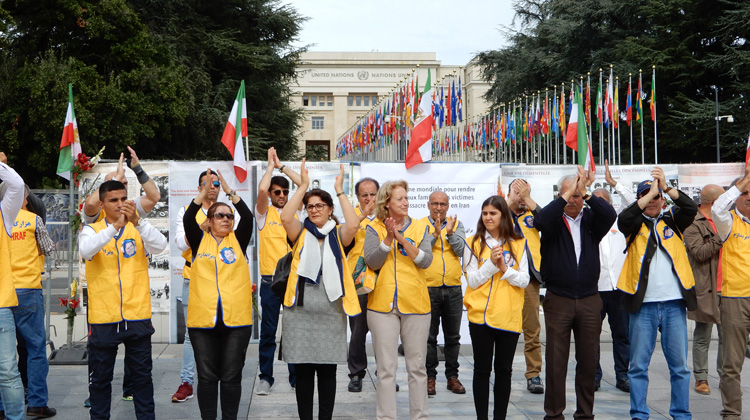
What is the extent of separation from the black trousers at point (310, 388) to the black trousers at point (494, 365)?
1.18 metres

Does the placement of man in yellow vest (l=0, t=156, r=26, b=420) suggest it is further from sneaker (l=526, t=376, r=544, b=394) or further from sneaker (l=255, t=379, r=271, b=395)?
sneaker (l=526, t=376, r=544, b=394)

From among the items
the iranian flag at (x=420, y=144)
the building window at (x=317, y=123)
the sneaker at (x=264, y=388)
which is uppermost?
the building window at (x=317, y=123)

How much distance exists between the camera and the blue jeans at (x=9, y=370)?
515cm

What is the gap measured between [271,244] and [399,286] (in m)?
1.91

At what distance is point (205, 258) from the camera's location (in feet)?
17.0

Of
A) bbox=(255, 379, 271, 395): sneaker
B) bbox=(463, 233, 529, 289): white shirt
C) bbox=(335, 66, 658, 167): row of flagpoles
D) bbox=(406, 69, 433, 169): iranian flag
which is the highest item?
bbox=(335, 66, 658, 167): row of flagpoles

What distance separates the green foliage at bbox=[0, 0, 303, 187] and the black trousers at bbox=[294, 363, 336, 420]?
819 inches

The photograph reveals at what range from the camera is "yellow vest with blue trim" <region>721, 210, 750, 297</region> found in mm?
6008

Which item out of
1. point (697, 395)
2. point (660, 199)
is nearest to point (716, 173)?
point (697, 395)

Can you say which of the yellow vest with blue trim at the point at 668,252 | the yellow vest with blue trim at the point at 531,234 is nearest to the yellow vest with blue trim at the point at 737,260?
the yellow vest with blue trim at the point at 668,252

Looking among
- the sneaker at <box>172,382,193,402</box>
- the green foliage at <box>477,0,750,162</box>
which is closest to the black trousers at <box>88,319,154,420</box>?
the sneaker at <box>172,382,193,402</box>

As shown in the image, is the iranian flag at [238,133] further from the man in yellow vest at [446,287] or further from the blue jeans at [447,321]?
the blue jeans at [447,321]

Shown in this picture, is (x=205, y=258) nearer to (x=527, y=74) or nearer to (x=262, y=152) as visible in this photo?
(x=262, y=152)

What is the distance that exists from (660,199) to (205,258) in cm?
366
